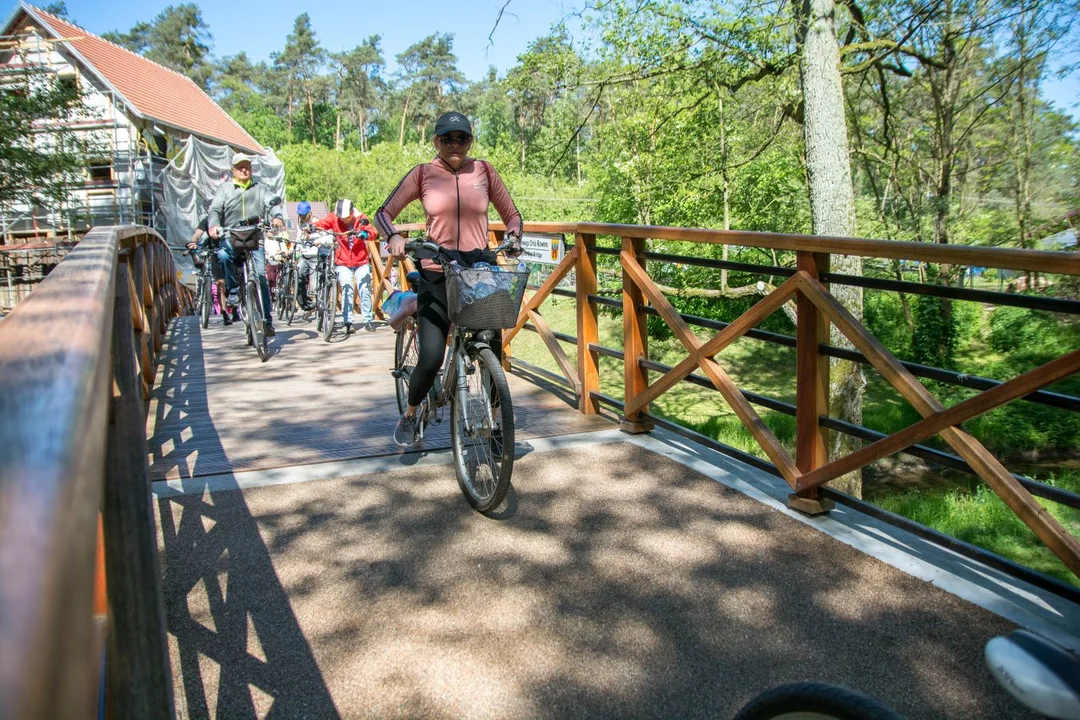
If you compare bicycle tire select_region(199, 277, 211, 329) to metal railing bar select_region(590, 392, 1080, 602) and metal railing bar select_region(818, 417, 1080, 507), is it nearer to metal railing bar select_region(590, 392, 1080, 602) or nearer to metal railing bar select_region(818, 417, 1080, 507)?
metal railing bar select_region(590, 392, 1080, 602)

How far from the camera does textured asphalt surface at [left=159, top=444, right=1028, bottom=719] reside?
2.98 m

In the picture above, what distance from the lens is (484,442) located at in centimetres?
469

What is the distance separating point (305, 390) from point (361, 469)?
9.67 feet

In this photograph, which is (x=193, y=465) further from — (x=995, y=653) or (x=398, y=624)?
(x=995, y=653)

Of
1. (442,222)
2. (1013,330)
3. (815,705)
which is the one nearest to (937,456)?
(815,705)

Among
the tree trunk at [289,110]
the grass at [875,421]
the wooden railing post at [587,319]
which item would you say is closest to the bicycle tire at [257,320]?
the grass at [875,421]

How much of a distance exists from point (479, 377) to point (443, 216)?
1.01m

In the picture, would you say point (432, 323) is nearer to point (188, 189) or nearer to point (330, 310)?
point (330, 310)

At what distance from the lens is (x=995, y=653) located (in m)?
1.25

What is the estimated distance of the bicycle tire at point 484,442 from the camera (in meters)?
4.41

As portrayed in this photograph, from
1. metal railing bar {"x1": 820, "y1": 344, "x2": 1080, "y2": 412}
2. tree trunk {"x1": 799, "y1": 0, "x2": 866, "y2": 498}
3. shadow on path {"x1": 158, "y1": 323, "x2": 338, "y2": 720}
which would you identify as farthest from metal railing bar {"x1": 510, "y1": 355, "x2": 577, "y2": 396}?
tree trunk {"x1": 799, "y1": 0, "x2": 866, "y2": 498}

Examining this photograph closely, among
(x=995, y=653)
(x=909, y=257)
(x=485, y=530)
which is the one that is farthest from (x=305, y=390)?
(x=995, y=653)

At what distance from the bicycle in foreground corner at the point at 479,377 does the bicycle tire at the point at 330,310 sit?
667 centimetres

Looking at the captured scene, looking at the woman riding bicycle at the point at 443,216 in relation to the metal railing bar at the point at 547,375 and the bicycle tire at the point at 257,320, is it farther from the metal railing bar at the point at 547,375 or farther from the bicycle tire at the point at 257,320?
the bicycle tire at the point at 257,320
